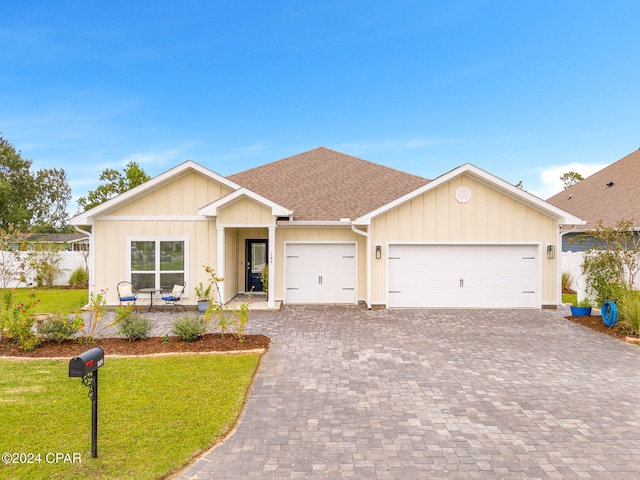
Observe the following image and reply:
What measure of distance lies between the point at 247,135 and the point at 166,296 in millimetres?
16946

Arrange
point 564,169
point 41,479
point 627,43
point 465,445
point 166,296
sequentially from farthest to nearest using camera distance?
point 564,169 < point 627,43 < point 166,296 < point 465,445 < point 41,479

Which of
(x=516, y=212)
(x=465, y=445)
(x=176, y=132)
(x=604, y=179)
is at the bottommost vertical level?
(x=465, y=445)

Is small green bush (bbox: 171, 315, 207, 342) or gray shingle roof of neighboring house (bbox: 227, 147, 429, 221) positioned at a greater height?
gray shingle roof of neighboring house (bbox: 227, 147, 429, 221)

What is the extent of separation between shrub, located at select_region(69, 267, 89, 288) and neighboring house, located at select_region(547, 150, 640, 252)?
23.0 metres

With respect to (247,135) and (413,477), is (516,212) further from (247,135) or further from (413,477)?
(247,135)

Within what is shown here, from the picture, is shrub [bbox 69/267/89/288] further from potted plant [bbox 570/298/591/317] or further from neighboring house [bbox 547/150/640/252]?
neighboring house [bbox 547/150/640/252]

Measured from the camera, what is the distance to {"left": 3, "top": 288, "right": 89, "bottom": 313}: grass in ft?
39.1

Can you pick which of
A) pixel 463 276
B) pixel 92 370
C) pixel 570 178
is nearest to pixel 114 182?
pixel 463 276

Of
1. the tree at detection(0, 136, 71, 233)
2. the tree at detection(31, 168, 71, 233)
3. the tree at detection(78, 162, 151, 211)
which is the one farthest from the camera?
the tree at detection(31, 168, 71, 233)

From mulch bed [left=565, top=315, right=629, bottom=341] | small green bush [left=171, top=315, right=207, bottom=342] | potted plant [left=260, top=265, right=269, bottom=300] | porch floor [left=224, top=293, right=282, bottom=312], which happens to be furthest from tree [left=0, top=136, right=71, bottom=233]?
mulch bed [left=565, top=315, right=629, bottom=341]

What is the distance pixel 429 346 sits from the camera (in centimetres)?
761

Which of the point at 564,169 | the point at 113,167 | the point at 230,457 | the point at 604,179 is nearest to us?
the point at 230,457

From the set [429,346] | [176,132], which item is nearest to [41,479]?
[429,346]

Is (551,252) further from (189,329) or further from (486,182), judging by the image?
(189,329)
